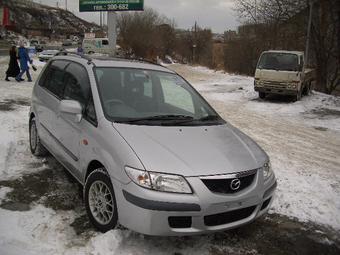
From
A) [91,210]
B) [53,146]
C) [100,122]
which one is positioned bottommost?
[91,210]

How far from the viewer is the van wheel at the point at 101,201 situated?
3.93 meters

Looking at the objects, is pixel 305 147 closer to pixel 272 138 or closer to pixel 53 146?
pixel 272 138

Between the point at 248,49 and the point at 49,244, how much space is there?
4064 cm

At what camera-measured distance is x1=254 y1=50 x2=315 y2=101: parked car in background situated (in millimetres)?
15750

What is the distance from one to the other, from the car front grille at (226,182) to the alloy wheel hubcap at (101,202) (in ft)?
3.14

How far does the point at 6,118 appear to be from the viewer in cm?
933

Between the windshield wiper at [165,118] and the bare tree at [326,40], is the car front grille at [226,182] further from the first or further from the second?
the bare tree at [326,40]

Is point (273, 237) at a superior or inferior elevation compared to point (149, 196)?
inferior

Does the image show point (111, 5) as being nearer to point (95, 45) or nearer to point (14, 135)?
point (95, 45)

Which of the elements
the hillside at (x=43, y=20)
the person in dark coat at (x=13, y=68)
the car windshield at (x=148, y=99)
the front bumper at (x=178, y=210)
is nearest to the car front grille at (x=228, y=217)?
the front bumper at (x=178, y=210)

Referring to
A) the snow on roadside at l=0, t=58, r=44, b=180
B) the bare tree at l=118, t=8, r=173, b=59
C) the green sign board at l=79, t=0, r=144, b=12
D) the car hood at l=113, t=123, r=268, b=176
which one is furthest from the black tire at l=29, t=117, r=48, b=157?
the bare tree at l=118, t=8, r=173, b=59

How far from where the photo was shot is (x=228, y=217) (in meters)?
3.79

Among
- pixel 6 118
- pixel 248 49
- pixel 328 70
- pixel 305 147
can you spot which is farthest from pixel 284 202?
pixel 248 49

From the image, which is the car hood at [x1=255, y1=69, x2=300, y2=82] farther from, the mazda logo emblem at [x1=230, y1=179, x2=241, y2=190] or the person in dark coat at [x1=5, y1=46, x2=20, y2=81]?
the mazda logo emblem at [x1=230, y1=179, x2=241, y2=190]
